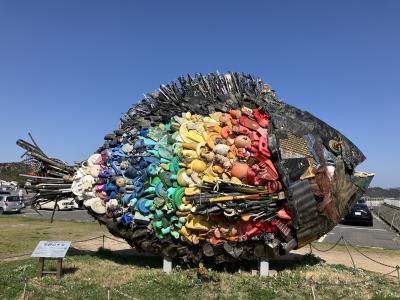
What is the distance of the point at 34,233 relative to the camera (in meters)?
15.7

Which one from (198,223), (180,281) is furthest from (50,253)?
(198,223)

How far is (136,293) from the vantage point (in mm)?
7152

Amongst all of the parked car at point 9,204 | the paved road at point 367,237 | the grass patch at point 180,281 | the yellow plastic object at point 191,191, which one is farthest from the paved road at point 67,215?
the yellow plastic object at point 191,191

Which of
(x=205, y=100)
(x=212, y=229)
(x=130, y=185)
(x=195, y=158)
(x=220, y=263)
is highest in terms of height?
(x=205, y=100)

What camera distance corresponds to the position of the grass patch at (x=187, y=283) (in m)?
7.14

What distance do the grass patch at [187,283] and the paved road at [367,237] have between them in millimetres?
6572

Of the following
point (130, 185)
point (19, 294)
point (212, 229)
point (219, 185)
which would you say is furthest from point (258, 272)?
point (19, 294)

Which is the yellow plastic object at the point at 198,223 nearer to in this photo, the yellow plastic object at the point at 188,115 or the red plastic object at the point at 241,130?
the red plastic object at the point at 241,130

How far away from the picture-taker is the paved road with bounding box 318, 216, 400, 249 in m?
15.2

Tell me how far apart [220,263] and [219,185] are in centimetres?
176

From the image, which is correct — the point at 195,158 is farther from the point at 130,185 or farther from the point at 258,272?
the point at 258,272

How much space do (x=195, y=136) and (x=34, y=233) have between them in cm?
1078

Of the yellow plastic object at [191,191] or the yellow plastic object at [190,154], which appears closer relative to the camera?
the yellow plastic object at [191,191]

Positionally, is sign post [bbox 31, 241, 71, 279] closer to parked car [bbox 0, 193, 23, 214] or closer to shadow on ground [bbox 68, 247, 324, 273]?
shadow on ground [bbox 68, 247, 324, 273]
